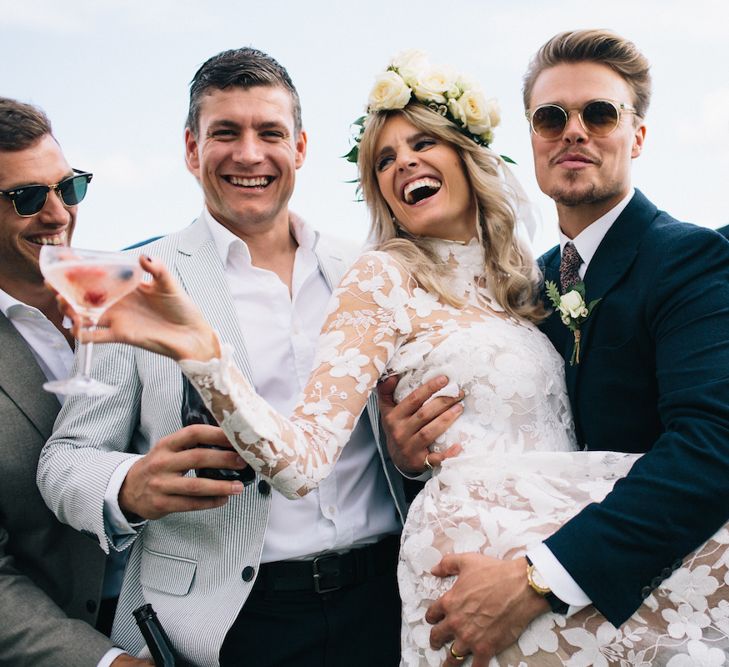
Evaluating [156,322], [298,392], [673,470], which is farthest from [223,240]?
[673,470]

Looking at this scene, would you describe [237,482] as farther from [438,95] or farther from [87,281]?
[438,95]

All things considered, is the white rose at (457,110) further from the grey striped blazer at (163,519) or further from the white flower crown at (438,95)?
the grey striped blazer at (163,519)

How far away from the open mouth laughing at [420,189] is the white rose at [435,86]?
16.5 inches

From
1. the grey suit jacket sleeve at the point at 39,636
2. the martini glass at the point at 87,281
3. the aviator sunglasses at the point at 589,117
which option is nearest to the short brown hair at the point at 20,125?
the grey suit jacket sleeve at the point at 39,636

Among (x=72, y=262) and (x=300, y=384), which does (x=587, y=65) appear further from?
(x=72, y=262)

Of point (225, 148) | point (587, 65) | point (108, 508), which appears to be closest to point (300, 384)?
point (108, 508)

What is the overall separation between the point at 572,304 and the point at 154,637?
2269mm

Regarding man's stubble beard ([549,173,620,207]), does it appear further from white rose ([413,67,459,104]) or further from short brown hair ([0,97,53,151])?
short brown hair ([0,97,53,151])

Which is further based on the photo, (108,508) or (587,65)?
(587,65)

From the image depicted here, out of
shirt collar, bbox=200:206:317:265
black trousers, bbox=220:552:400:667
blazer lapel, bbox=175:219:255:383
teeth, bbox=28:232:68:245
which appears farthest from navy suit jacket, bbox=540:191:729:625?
teeth, bbox=28:232:68:245

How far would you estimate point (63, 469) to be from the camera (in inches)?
128

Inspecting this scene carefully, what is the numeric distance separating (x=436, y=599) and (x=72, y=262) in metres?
1.78

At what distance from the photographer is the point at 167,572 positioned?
3340 mm

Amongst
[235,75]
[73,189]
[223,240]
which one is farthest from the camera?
[73,189]
